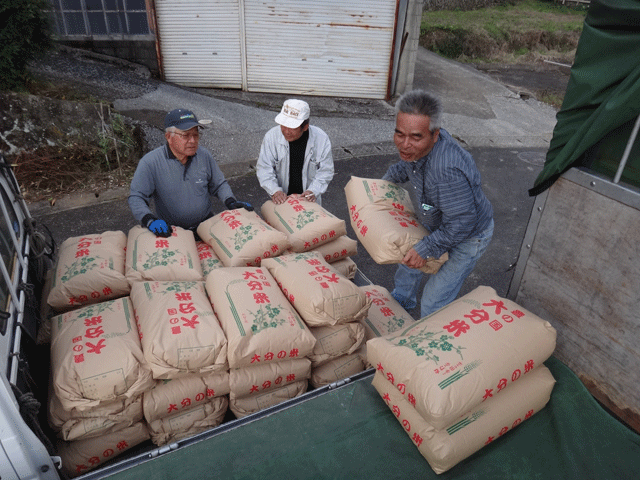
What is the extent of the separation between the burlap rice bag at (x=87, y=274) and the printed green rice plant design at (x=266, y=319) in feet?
3.26

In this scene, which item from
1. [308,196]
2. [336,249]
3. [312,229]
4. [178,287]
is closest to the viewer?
[178,287]

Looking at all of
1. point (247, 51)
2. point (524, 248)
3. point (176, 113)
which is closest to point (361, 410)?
point (524, 248)

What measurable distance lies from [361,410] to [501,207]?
5308 mm

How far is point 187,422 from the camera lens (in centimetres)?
269

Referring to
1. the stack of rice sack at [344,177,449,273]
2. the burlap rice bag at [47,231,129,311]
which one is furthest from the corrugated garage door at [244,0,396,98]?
the burlap rice bag at [47,231,129,311]

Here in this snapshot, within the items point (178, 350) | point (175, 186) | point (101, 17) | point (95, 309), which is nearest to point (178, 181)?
point (175, 186)

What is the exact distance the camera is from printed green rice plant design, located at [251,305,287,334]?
2621 mm

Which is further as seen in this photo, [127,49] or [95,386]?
[127,49]

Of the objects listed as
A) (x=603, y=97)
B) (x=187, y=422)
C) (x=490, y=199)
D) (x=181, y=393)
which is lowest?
(x=490, y=199)

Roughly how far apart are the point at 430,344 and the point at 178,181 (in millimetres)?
2492

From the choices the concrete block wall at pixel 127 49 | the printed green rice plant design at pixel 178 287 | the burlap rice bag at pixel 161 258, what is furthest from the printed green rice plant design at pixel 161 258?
the concrete block wall at pixel 127 49

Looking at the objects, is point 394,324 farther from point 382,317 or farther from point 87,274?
point 87,274

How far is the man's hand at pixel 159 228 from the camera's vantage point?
10.7 ft

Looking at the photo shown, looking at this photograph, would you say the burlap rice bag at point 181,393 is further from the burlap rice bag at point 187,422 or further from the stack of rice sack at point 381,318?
the stack of rice sack at point 381,318
